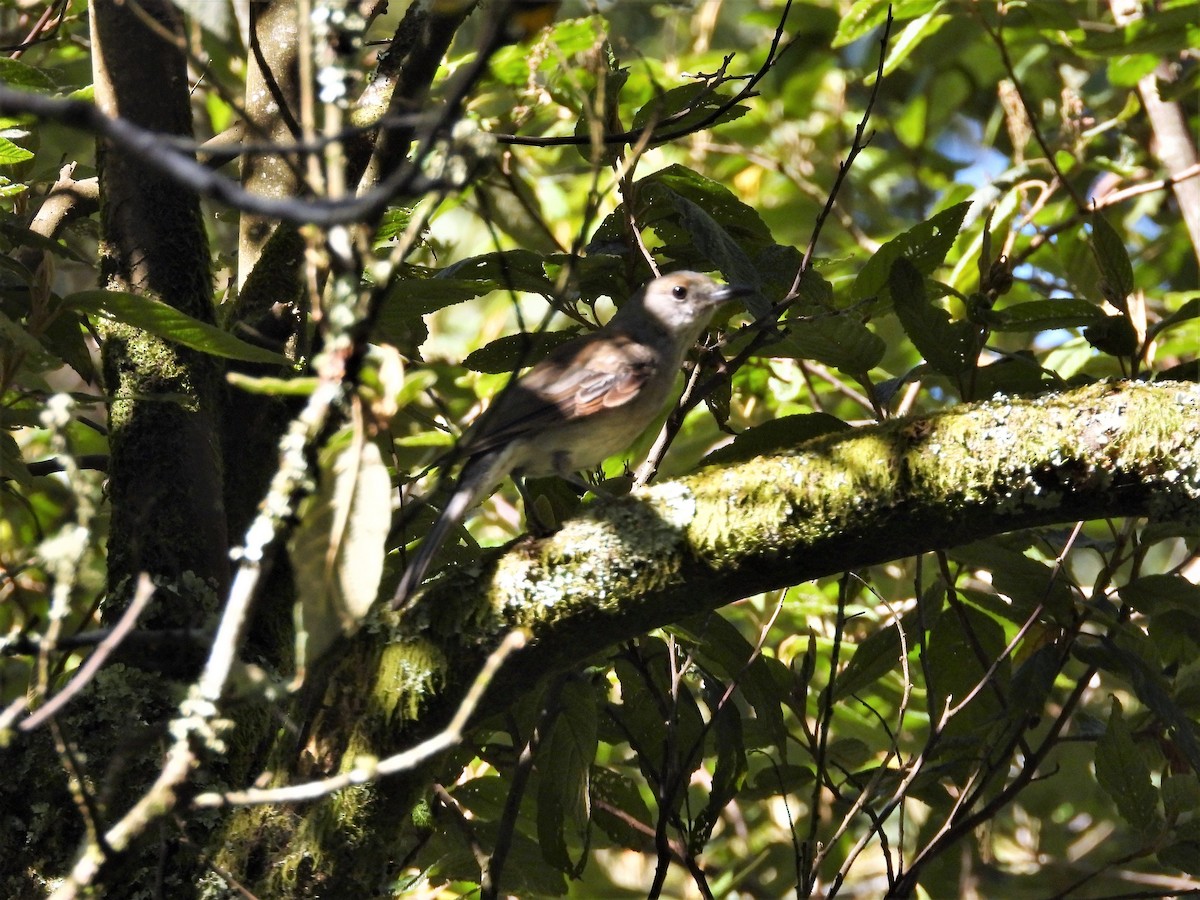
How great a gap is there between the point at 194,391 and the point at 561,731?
1.34 meters

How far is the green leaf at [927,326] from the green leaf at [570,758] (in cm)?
127

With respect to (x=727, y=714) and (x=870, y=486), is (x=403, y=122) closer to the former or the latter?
(x=870, y=486)

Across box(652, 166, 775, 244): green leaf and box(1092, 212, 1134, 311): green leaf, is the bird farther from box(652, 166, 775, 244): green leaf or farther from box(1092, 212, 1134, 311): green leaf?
box(1092, 212, 1134, 311): green leaf

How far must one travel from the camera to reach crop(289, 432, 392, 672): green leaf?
1684 mm

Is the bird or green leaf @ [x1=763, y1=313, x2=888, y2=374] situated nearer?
green leaf @ [x1=763, y1=313, x2=888, y2=374]

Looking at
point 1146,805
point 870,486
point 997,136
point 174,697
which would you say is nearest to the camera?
point 870,486

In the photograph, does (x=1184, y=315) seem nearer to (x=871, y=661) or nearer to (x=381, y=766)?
(x=871, y=661)

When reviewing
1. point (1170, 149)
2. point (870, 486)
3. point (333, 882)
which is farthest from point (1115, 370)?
point (333, 882)

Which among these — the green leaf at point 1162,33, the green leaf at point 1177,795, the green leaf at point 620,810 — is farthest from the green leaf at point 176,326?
the green leaf at point 1162,33

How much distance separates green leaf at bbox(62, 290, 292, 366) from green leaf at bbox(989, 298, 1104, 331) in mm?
2081

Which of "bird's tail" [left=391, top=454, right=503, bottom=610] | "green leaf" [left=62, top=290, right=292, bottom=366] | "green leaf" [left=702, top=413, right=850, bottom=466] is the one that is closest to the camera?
"green leaf" [left=62, top=290, right=292, bottom=366]

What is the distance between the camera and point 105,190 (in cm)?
356

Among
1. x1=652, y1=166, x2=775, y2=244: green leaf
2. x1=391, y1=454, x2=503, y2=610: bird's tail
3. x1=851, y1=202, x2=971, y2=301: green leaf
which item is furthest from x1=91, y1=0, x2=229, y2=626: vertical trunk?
x1=851, y1=202, x2=971, y2=301: green leaf

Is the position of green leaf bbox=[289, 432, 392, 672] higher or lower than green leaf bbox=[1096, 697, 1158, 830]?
higher
